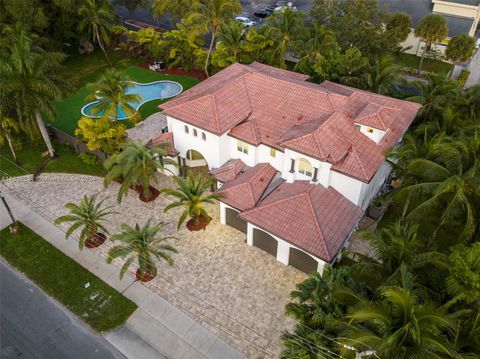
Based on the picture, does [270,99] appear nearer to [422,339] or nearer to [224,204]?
[224,204]

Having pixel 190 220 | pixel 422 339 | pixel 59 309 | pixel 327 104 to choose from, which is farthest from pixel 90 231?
pixel 422 339

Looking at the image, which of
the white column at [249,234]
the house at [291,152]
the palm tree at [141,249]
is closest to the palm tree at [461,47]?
the house at [291,152]

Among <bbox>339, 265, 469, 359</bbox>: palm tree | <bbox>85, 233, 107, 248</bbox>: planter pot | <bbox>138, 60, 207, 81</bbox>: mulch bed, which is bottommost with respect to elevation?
<bbox>85, 233, 107, 248</bbox>: planter pot

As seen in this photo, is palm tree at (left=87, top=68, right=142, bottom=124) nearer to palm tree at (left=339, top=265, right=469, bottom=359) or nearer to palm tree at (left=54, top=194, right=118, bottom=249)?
palm tree at (left=54, top=194, right=118, bottom=249)

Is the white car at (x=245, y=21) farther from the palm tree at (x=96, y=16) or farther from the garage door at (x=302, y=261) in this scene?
the garage door at (x=302, y=261)

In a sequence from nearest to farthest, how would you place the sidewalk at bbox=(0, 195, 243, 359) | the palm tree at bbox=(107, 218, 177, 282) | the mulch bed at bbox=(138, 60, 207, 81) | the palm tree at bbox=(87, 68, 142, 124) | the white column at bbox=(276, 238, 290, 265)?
the sidewalk at bbox=(0, 195, 243, 359)
the palm tree at bbox=(107, 218, 177, 282)
the white column at bbox=(276, 238, 290, 265)
the palm tree at bbox=(87, 68, 142, 124)
the mulch bed at bbox=(138, 60, 207, 81)

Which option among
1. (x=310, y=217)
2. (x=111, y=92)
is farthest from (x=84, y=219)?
(x=310, y=217)

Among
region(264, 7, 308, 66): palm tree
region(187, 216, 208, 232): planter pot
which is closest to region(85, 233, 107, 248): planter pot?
region(187, 216, 208, 232): planter pot

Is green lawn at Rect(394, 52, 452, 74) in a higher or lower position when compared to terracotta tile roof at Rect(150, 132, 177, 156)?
lower
